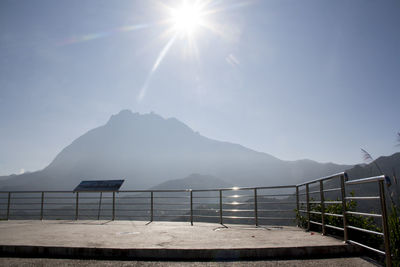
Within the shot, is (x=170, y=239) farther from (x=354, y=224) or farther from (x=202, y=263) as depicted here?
(x=354, y=224)

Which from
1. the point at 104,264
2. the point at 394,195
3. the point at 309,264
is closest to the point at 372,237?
the point at 309,264

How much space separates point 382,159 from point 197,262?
91.4m

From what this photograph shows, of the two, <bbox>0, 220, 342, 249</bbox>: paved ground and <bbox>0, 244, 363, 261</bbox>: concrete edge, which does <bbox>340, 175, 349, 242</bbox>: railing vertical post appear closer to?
<bbox>0, 220, 342, 249</bbox>: paved ground

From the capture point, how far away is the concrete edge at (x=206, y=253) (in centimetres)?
398

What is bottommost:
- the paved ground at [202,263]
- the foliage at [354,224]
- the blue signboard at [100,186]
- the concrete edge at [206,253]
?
the paved ground at [202,263]

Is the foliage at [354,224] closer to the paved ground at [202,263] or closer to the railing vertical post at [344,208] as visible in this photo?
the railing vertical post at [344,208]

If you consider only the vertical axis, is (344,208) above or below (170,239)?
above

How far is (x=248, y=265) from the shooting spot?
367 cm

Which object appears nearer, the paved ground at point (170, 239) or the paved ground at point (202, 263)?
the paved ground at point (202, 263)

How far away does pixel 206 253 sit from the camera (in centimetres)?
400

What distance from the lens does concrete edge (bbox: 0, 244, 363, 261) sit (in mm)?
3984

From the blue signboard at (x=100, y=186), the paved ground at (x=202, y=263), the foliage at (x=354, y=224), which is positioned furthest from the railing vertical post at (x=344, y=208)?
the blue signboard at (x=100, y=186)

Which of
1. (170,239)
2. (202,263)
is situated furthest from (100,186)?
(202,263)

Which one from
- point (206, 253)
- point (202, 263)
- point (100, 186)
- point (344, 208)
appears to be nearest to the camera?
point (202, 263)
